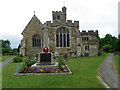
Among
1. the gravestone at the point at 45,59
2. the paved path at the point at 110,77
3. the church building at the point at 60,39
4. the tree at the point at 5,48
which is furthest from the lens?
the tree at the point at 5,48

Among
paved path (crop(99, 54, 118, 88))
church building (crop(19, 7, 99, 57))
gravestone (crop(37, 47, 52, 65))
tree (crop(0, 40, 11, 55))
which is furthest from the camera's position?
tree (crop(0, 40, 11, 55))

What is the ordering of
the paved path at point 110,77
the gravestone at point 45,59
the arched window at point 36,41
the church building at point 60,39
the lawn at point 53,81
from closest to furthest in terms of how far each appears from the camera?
the lawn at point 53,81
the paved path at point 110,77
the gravestone at point 45,59
the church building at point 60,39
the arched window at point 36,41

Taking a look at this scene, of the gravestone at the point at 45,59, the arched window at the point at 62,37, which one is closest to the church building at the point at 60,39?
the arched window at the point at 62,37

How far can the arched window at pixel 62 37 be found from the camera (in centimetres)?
4494

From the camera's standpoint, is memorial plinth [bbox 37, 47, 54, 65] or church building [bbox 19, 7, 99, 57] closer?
memorial plinth [bbox 37, 47, 54, 65]

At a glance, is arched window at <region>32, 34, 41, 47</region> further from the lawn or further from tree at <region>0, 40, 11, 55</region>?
the lawn

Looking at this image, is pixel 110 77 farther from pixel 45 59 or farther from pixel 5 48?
pixel 5 48

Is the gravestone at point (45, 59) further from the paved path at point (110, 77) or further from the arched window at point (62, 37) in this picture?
the arched window at point (62, 37)

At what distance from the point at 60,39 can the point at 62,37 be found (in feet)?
2.26

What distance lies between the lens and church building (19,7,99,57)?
44875 mm

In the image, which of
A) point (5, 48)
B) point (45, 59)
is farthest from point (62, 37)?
point (5, 48)

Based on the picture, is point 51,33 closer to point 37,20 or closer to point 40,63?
→ point 37,20

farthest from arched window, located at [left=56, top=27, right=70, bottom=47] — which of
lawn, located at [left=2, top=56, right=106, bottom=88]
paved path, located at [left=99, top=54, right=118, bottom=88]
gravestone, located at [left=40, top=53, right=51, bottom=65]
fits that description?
lawn, located at [left=2, top=56, right=106, bottom=88]

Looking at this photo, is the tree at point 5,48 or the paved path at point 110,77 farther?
the tree at point 5,48
